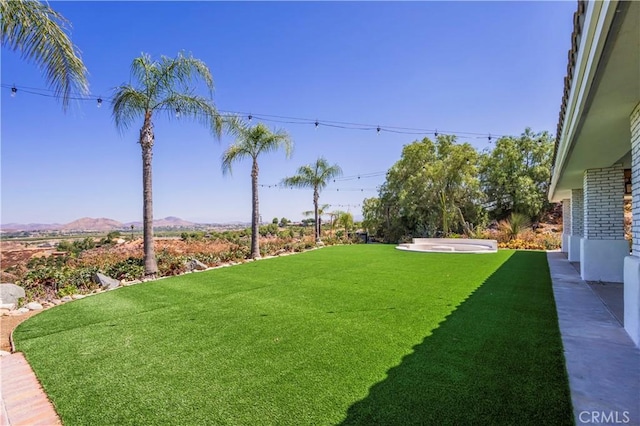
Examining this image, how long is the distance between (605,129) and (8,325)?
1063 cm

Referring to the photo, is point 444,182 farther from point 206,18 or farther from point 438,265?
point 206,18

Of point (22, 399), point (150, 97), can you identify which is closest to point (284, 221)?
point (150, 97)

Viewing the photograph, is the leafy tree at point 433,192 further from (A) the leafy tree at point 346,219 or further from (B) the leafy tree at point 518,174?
(A) the leafy tree at point 346,219

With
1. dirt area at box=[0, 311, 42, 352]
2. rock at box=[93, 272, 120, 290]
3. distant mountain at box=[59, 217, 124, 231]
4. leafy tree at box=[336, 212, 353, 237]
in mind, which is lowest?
dirt area at box=[0, 311, 42, 352]

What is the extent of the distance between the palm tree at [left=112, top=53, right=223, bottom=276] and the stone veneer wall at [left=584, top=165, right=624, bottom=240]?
443 inches

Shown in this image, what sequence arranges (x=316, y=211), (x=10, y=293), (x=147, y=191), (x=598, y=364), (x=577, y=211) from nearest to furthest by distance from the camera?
(x=598, y=364) → (x=10, y=293) → (x=147, y=191) → (x=577, y=211) → (x=316, y=211)

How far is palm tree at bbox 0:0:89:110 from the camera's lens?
15.8ft

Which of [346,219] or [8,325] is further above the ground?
[346,219]

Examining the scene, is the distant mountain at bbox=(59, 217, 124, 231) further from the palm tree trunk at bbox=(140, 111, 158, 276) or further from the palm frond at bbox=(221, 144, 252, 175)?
the palm tree trunk at bbox=(140, 111, 158, 276)

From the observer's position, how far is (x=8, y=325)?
5.62 m

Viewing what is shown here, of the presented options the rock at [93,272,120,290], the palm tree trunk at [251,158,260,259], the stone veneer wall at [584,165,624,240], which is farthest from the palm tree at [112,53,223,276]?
the stone veneer wall at [584,165,624,240]

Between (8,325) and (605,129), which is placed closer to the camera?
(605,129)

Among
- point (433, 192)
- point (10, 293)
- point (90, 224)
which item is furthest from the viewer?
point (90, 224)

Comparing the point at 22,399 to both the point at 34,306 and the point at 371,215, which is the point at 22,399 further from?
the point at 371,215
